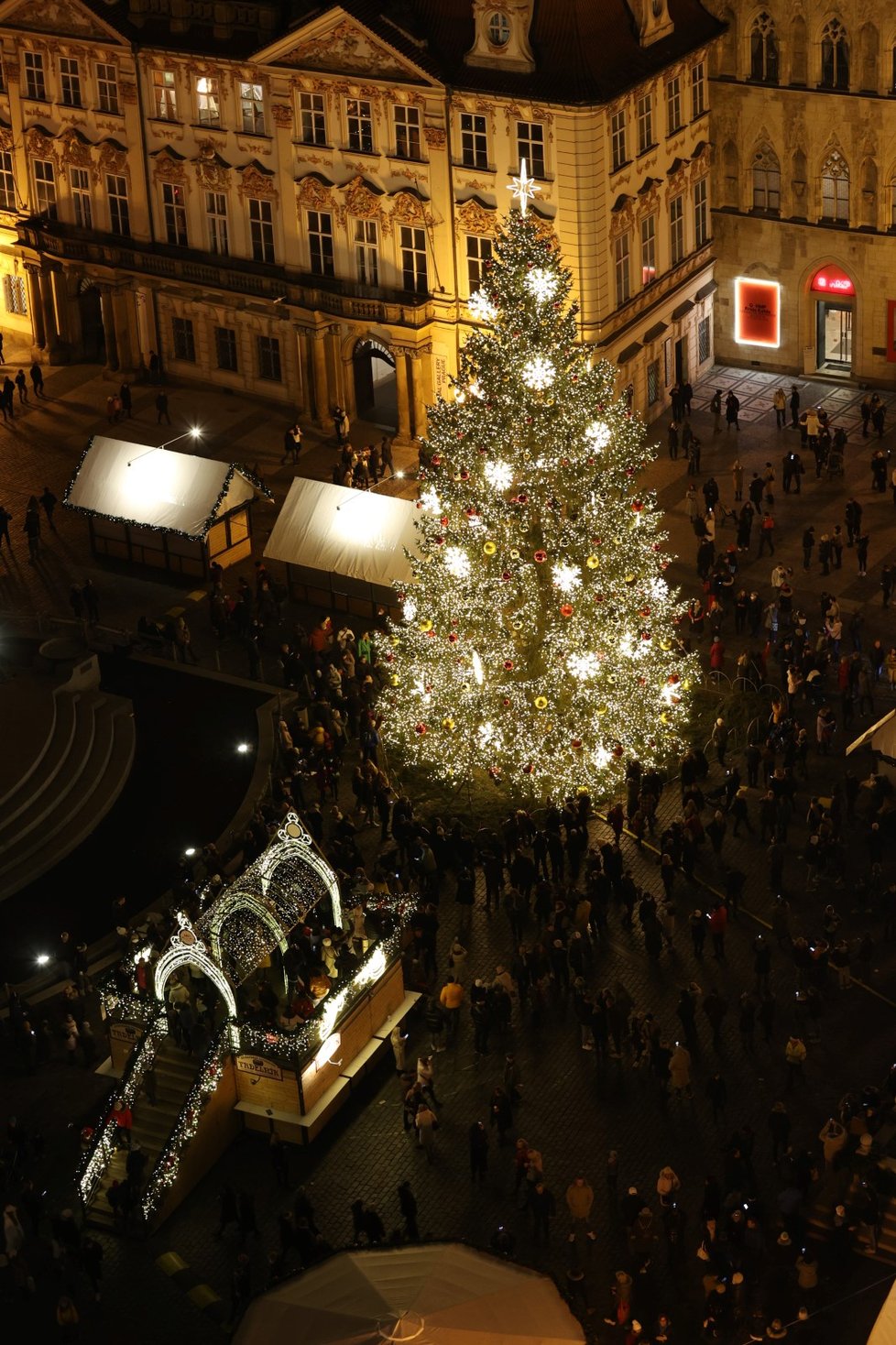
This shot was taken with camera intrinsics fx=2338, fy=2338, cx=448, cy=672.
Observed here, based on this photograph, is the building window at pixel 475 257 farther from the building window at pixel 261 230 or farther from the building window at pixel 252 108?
the building window at pixel 252 108

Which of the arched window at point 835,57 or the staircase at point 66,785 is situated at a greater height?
the arched window at point 835,57

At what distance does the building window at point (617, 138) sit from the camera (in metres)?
65.8

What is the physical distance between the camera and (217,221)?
7256 centimetres

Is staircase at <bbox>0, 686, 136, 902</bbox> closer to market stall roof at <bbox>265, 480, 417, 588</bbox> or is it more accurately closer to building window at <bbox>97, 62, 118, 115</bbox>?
market stall roof at <bbox>265, 480, 417, 588</bbox>

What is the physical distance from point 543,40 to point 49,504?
19.2 meters

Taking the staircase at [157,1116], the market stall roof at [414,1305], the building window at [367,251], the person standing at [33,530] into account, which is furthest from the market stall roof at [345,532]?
the market stall roof at [414,1305]

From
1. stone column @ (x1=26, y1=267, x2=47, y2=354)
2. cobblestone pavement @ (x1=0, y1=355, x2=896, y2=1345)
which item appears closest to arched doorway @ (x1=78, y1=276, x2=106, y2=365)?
stone column @ (x1=26, y1=267, x2=47, y2=354)

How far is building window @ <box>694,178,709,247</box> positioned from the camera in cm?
7231

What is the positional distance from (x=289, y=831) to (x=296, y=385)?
1224 inches

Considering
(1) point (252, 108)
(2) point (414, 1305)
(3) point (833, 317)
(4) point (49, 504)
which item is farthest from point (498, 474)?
(3) point (833, 317)

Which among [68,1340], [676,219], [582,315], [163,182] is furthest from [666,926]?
[163,182]

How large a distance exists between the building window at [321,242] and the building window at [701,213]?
11.4 meters

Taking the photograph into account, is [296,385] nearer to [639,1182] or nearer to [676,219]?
[676,219]

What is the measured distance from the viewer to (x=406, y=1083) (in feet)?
143
